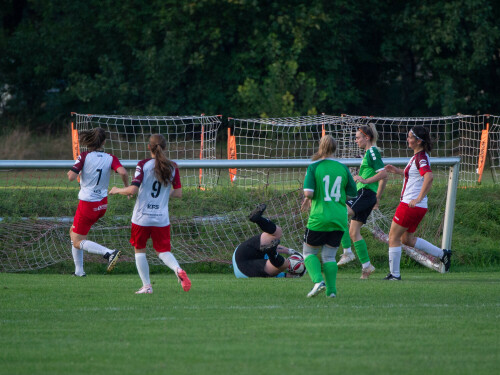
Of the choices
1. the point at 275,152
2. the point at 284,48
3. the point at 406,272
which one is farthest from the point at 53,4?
the point at 406,272

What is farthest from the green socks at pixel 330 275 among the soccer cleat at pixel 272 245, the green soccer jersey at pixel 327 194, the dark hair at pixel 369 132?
the dark hair at pixel 369 132

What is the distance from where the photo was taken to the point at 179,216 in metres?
12.8

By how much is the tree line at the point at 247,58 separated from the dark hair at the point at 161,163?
21.0 m

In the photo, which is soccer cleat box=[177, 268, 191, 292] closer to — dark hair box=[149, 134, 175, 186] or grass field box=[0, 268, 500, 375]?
grass field box=[0, 268, 500, 375]

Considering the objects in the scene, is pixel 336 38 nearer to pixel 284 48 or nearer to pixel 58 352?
pixel 284 48

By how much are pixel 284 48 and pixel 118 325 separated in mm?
26408

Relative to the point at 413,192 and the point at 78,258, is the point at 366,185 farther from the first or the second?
the point at 78,258

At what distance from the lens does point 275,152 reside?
2392 cm

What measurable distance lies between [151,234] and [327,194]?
1.89 metres

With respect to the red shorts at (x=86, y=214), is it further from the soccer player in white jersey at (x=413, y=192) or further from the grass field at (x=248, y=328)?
the soccer player in white jersey at (x=413, y=192)

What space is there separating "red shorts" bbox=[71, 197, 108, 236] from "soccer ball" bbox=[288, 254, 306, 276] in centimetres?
246

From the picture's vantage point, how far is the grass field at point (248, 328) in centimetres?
511

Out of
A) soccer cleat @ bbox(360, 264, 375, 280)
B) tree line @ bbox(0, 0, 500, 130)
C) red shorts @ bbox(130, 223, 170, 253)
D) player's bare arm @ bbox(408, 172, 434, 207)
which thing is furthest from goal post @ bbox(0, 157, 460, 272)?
tree line @ bbox(0, 0, 500, 130)

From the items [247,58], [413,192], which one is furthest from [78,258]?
[247,58]
